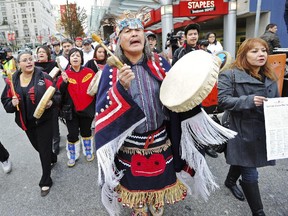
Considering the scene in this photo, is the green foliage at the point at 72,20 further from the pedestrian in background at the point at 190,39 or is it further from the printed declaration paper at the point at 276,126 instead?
the printed declaration paper at the point at 276,126

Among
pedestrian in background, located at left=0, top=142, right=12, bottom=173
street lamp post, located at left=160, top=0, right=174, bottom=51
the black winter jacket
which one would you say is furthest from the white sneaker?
street lamp post, located at left=160, top=0, right=174, bottom=51

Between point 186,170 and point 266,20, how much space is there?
10708 mm

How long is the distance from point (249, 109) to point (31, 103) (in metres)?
2.35

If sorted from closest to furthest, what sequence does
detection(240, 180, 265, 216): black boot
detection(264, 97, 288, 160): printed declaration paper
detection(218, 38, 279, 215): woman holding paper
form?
1. detection(264, 97, 288, 160): printed declaration paper
2. detection(218, 38, 279, 215): woman holding paper
3. detection(240, 180, 265, 216): black boot

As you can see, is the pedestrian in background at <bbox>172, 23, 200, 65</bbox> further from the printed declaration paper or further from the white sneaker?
the white sneaker

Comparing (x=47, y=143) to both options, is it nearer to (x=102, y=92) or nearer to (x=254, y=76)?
(x=102, y=92)

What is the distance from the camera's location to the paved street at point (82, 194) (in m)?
2.45

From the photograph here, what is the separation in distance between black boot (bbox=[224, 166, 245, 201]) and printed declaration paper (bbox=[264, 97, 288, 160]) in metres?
0.74

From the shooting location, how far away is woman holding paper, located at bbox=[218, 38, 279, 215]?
2.02m

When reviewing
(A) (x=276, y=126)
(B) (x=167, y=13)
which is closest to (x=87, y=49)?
(A) (x=276, y=126)

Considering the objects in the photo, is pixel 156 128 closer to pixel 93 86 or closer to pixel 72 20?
pixel 93 86

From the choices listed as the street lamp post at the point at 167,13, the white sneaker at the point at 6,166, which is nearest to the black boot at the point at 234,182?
the white sneaker at the point at 6,166

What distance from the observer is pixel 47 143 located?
2.99 metres

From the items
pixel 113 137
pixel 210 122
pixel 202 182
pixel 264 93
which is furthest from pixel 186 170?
pixel 264 93
